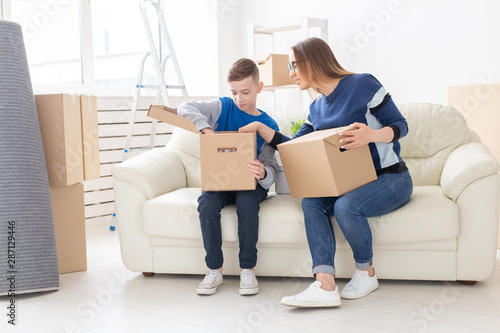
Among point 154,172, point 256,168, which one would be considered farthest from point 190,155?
point 256,168

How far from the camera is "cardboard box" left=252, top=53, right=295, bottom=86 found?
12.7 feet

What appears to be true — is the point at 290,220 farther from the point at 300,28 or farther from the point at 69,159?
the point at 300,28

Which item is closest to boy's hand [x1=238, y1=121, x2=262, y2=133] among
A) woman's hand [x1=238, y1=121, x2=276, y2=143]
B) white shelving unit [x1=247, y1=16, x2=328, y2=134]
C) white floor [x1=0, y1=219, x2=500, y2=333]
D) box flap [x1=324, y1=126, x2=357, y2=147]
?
woman's hand [x1=238, y1=121, x2=276, y2=143]

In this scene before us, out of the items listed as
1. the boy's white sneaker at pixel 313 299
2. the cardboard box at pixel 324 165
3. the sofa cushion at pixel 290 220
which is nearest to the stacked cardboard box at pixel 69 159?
the sofa cushion at pixel 290 220

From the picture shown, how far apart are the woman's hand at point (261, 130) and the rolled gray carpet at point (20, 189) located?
0.87 m

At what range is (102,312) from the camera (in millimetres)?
2070

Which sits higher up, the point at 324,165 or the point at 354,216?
the point at 324,165

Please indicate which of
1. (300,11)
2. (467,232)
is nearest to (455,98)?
(467,232)

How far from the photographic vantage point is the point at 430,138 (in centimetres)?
267

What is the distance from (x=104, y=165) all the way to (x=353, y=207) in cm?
227

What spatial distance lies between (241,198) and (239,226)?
0.11m

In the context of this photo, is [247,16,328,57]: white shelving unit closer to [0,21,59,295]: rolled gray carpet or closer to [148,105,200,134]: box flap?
[148,105,200,134]: box flap

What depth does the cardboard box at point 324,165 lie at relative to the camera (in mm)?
2020

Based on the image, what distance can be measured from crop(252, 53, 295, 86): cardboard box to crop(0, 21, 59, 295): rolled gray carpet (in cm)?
184
